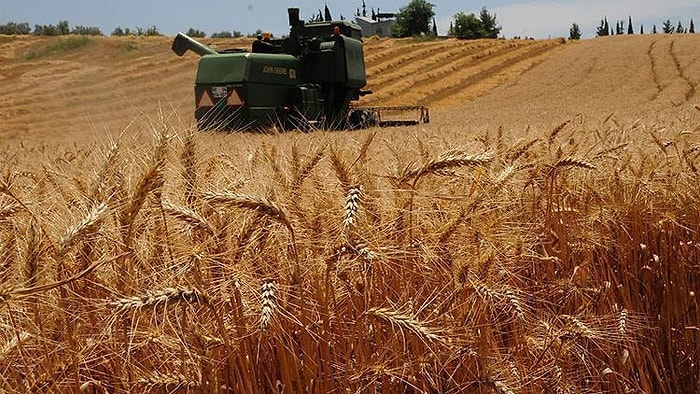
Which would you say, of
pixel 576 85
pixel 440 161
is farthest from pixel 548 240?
pixel 576 85

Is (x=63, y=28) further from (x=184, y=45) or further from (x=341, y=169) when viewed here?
(x=341, y=169)

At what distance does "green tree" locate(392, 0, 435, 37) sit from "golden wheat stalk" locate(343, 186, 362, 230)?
64.3 m

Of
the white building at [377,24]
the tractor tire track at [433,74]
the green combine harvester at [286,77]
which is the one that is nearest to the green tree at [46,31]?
the tractor tire track at [433,74]

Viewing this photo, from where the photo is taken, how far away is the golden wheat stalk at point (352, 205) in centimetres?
150

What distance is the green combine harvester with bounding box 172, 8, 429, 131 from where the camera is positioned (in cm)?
1083

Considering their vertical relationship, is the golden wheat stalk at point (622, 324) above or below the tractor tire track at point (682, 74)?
above

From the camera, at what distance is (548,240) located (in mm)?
2461

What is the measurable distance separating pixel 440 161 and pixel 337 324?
507mm

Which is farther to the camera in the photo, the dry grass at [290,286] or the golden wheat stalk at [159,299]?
the dry grass at [290,286]

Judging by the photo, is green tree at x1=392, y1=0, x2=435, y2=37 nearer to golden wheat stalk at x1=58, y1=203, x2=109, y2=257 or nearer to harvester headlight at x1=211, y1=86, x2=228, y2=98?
harvester headlight at x1=211, y1=86, x2=228, y2=98

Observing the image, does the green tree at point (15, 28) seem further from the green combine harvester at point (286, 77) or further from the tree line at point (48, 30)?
the green combine harvester at point (286, 77)

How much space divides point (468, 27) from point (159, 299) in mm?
66065

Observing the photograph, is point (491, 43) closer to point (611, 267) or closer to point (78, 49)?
point (78, 49)

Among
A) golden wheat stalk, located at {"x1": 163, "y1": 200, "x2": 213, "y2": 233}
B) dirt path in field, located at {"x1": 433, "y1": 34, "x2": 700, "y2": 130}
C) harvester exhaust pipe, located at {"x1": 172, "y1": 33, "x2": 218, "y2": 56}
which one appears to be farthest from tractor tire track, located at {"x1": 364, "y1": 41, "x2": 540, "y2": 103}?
golden wheat stalk, located at {"x1": 163, "y1": 200, "x2": 213, "y2": 233}
